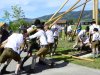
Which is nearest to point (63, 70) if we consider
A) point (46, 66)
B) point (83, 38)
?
point (46, 66)

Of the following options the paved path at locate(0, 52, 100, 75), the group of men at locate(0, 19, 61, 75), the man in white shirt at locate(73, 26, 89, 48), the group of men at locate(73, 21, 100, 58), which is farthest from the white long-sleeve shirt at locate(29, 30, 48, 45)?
the man in white shirt at locate(73, 26, 89, 48)

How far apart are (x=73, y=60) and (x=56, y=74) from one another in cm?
326

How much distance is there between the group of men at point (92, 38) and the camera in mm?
16719

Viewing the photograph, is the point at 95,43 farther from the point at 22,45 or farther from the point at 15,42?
the point at 15,42

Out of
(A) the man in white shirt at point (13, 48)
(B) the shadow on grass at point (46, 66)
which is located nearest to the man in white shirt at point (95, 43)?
(B) the shadow on grass at point (46, 66)

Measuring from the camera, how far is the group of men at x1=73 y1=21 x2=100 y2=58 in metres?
16.7

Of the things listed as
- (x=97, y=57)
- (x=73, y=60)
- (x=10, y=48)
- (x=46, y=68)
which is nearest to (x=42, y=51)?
(x=46, y=68)

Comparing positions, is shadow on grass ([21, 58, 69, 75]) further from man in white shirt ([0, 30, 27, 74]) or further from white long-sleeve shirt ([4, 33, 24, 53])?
white long-sleeve shirt ([4, 33, 24, 53])

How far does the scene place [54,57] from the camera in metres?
17.0

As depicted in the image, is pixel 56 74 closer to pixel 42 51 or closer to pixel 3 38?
pixel 42 51

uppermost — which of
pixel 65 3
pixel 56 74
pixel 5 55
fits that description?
pixel 65 3

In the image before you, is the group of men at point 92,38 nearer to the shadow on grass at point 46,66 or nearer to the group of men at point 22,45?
the shadow on grass at point 46,66

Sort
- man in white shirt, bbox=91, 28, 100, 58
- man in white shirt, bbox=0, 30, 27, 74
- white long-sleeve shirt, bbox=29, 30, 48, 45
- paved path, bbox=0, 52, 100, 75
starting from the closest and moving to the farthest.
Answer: man in white shirt, bbox=0, 30, 27, 74 → paved path, bbox=0, 52, 100, 75 → white long-sleeve shirt, bbox=29, 30, 48, 45 → man in white shirt, bbox=91, 28, 100, 58

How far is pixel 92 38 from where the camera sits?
17609mm
